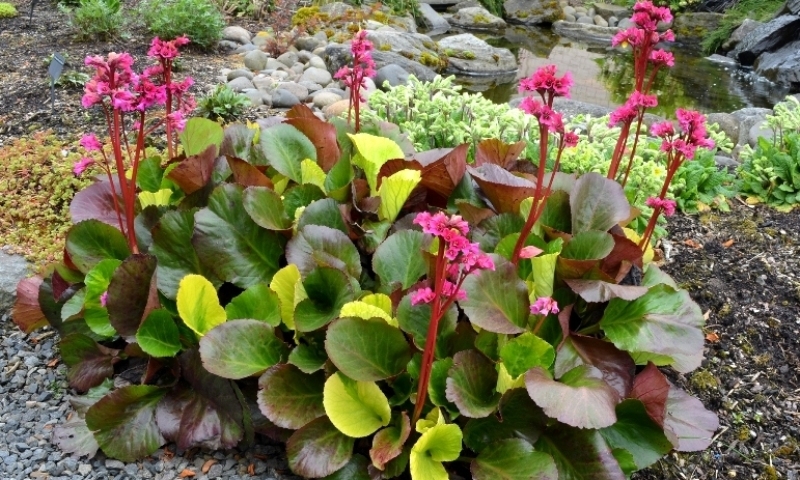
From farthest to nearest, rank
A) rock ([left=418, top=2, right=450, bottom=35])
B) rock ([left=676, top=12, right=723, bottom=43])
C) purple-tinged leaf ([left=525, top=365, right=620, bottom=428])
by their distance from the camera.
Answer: rock ([left=676, top=12, right=723, bottom=43]) → rock ([left=418, top=2, right=450, bottom=35]) → purple-tinged leaf ([left=525, top=365, right=620, bottom=428])

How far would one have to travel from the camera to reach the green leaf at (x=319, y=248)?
1.93 meters

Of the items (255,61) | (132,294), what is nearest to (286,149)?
(132,294)

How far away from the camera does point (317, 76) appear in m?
5.64

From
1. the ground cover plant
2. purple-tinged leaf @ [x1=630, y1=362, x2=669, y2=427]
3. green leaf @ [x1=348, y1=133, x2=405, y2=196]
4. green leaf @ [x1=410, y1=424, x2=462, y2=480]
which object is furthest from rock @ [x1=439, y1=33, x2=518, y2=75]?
green leaf @ [x1=410, y1=424, x2=462, y2=480]

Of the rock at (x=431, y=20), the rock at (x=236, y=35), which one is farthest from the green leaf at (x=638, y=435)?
the rock at (x=431, y=20)

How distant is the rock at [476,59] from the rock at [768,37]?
14.5 ft

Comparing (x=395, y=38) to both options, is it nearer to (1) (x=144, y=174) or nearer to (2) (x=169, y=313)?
(1) (x=144, y=174)

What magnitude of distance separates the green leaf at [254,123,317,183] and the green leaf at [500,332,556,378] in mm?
967

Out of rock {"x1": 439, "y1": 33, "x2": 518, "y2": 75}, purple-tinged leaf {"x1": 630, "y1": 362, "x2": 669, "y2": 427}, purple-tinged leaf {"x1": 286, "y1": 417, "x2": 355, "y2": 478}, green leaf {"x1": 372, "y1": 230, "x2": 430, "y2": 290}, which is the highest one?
green leaf {"x1": 372, "y1": 230, "x2": 430, "y2": 290}

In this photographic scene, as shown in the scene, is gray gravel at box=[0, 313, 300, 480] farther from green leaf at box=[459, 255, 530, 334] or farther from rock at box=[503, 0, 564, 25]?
rock at box=[503, 0, 564, 25]

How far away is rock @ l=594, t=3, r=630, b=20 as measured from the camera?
13.7 meters

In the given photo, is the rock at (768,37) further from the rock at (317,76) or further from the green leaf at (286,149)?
the green leaf at (286,149)

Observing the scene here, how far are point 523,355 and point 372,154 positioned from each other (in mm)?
921

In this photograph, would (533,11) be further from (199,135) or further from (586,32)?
(199,135)
